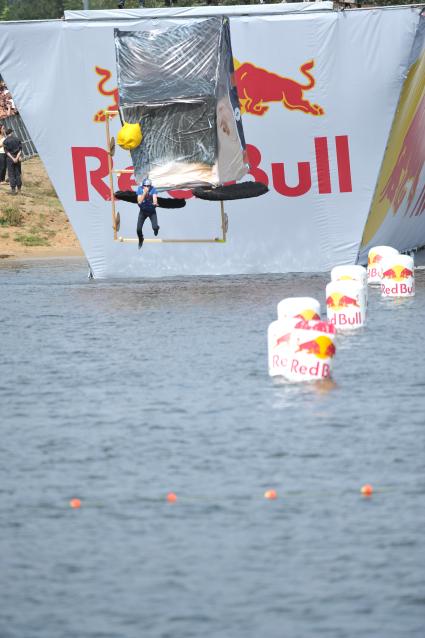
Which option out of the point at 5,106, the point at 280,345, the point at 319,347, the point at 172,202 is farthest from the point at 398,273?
the point at 5,106

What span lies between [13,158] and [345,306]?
23038 millimetres

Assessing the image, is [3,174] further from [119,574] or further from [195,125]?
[119,574]

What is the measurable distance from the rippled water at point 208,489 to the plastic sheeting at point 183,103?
457 cm

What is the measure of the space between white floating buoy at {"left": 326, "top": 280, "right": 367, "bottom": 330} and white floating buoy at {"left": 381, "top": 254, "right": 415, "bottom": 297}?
419 centimetres

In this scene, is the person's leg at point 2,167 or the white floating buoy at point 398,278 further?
the person's leg at point 2,167

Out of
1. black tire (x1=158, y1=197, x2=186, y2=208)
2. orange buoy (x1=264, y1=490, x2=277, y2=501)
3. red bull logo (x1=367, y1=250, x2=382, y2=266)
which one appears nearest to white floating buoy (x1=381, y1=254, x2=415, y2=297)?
red bull logo (x1=367, y1=250, x2=382, y2=266)

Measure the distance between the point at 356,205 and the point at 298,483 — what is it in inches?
728

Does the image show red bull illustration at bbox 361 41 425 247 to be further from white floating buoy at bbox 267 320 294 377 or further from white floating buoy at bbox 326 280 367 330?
white floating buoy at bbox 267 320 294 377

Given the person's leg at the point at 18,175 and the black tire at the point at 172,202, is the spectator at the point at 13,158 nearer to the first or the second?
the person's leg at the point at 18,175

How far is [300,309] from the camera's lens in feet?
70.5

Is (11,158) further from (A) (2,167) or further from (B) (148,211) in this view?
(B) (148,211)

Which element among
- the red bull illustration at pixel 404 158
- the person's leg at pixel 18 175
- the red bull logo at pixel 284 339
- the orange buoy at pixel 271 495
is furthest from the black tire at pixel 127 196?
the person's leg at pixel 18 175

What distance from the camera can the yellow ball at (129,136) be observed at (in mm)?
26828

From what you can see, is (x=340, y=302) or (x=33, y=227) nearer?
(x=340, y=302)
